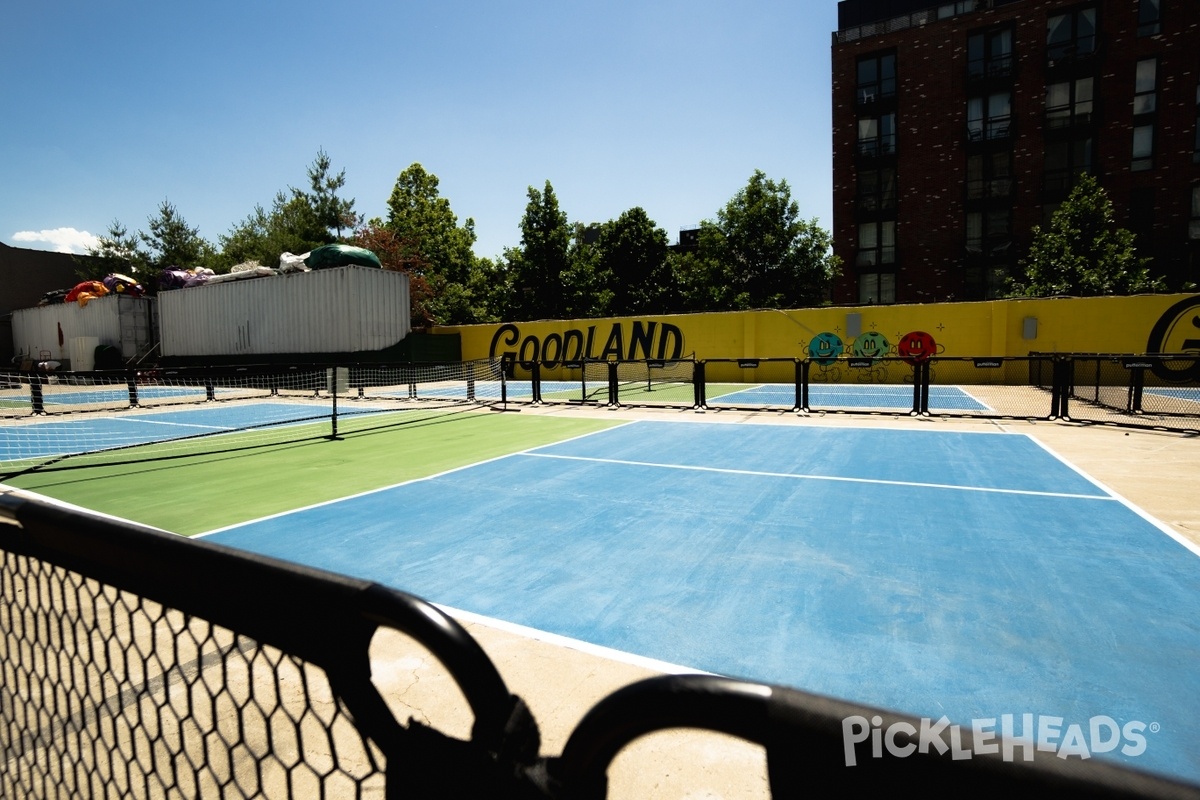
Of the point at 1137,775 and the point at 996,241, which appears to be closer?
the point at 1137,775

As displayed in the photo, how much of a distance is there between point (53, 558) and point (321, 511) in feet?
21.0

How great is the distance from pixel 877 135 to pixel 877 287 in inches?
392

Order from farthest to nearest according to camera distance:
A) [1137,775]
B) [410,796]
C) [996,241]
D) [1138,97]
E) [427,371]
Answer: [996,241] < [1138,97] < [427,371] < [410,796] < [1137,775]

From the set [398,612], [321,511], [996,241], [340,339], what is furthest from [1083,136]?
[398,612]

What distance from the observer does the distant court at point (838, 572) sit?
4008 mm

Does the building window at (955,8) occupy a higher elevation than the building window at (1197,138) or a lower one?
higher

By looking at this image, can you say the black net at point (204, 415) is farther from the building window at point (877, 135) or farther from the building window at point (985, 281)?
the building window at point (985, 281)

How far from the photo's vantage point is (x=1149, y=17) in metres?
35.2

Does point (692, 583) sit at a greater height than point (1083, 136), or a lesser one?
lesser

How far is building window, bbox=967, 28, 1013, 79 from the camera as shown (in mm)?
38000

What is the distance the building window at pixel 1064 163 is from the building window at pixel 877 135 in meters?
8.66

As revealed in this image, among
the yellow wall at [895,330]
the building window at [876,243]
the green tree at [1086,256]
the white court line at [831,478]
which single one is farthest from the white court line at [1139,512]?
the building window at [876,243]

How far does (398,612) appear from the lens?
3.99 ft

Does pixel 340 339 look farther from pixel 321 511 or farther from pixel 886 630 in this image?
pixel 886 630
